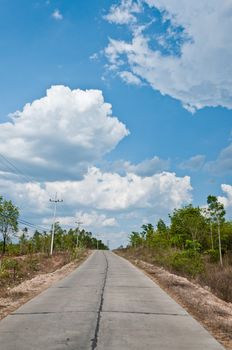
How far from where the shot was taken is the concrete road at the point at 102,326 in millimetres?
7371

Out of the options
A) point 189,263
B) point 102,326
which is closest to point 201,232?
point 189,263

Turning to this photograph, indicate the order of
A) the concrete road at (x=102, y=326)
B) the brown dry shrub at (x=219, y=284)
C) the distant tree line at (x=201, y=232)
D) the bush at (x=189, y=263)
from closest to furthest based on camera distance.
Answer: the concrete road at (x=102, y=326), the brown dry shrub at (x=219, y=284), the bush at (x=189, y=263), the distant tree line at (x=201, y=232)

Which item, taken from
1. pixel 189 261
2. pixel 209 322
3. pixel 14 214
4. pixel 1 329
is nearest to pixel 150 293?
pixel 209 322

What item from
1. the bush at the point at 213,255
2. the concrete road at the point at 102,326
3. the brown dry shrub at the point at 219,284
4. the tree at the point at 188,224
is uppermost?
Answer: the tree at the point at 188,224

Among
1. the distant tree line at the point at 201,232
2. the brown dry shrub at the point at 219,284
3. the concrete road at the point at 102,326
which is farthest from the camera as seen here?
the distant tree line at the point at 201,232

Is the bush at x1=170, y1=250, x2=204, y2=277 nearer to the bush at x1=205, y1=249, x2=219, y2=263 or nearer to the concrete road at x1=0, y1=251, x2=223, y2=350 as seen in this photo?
the concrete road at x1=0, y1=251, x2=223, y2=350

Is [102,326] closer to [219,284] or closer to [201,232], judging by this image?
[219,284]

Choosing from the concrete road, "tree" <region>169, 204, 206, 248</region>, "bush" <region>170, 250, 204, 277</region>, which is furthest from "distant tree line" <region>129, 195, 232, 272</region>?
the concrete road

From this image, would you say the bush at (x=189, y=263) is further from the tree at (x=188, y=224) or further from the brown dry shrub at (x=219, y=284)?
the tree at (x=188, y=224)

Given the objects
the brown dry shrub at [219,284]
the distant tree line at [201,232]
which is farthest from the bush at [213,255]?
the brown dry shrub at [219,284]

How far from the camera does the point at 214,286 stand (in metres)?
22.1

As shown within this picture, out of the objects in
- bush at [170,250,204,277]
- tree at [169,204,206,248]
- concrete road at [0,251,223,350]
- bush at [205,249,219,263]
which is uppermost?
tree at [169,204,206,248]

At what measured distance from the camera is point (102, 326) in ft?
29.2

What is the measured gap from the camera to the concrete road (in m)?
7.37
